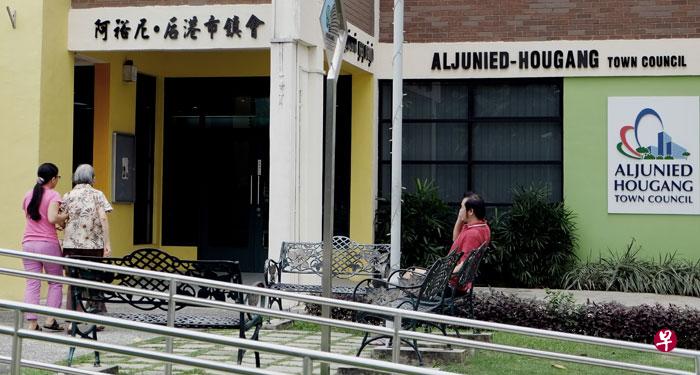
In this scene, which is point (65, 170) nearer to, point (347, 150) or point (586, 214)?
point (347, 150)

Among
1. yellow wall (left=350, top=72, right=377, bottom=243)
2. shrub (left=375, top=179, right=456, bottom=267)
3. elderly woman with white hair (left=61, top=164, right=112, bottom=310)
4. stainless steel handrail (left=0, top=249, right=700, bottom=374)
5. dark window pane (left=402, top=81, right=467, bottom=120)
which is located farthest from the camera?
dark window pane (left=402, top=81, right=467, bottom=120)

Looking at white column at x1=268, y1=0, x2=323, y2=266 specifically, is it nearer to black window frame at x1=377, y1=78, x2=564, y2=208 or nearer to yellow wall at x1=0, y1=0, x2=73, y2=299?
yellow wall at x1=0, y1=0, x2=73, y2=299

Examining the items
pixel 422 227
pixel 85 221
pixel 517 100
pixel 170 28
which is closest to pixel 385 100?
pixel 517 100

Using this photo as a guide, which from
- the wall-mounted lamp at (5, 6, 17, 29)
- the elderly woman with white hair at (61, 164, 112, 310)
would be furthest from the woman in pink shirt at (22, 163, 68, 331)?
the wall-mounted lamp at (5, 6, 17, 29)

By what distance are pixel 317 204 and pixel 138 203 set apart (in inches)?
190

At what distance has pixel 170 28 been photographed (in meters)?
14.6

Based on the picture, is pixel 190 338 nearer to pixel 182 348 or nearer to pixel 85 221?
pixel 182 348

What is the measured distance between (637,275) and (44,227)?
8.78 m

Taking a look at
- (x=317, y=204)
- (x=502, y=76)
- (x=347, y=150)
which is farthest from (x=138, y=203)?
(x=502, y=76)

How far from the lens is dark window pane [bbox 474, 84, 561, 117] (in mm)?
17703

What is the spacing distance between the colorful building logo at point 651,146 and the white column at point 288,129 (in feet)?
18.2

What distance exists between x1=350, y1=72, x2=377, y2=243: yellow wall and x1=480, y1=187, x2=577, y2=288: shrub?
6.34 ft

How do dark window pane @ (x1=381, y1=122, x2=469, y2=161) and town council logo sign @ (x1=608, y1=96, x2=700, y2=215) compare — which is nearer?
town council logo sign @ (x1=608, y1=96, x2=700, y2=215)

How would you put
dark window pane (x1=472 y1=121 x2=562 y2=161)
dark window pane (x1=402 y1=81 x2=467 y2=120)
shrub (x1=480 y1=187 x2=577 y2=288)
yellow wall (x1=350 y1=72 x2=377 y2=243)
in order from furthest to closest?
1. dark window pane (x1=402 y1=81 x2=467 y2=120)
2. dark window pane (x1=472 y1=121 x2=562 y2=161)
3. yellow wall (x1=350 y1=72 x2=377 y2=243)
4. shrub (x1=480 y1=187 x2=577 y2=288)
